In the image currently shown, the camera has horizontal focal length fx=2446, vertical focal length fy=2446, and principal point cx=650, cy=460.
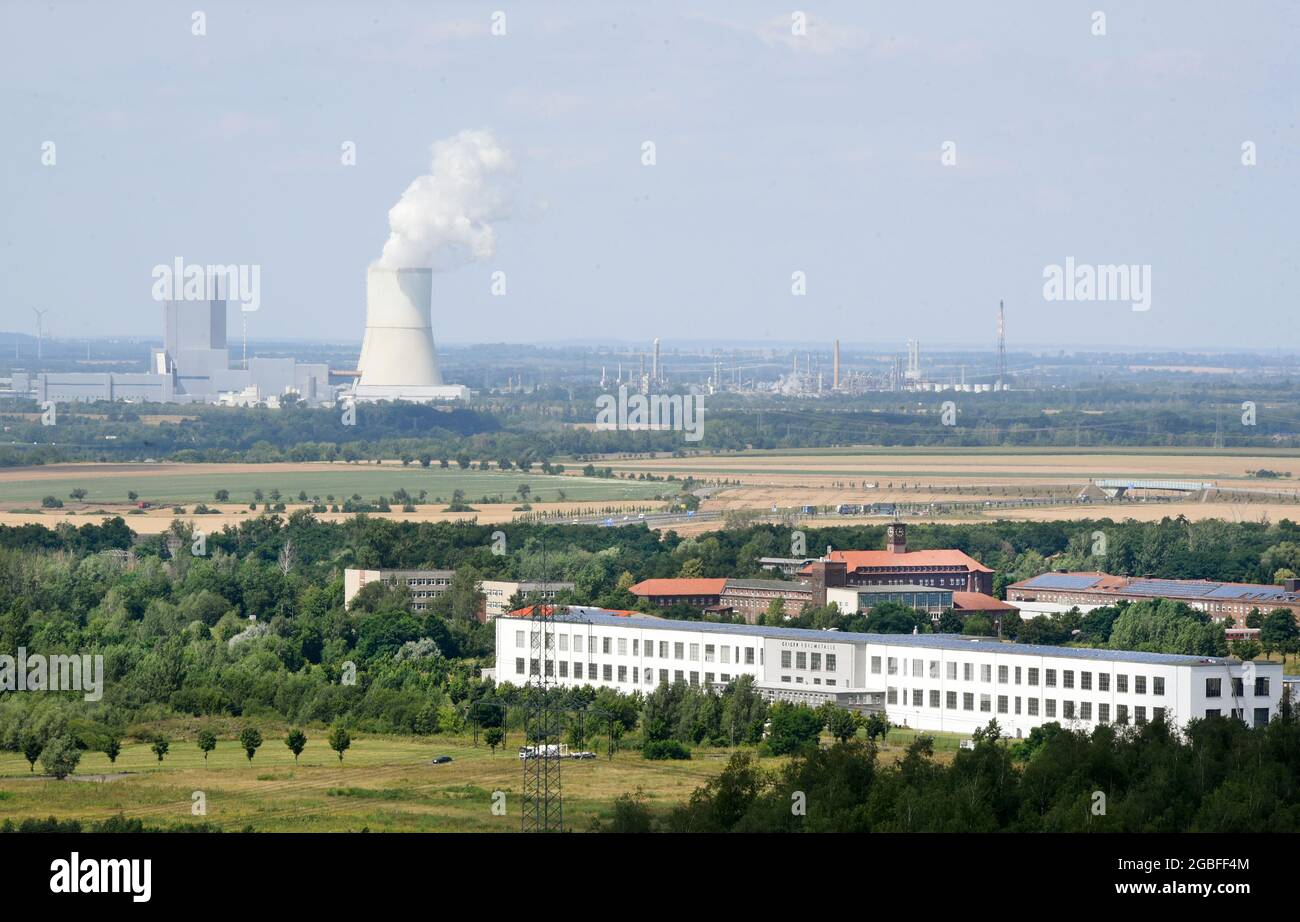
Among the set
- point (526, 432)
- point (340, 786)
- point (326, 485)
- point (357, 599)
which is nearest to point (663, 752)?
point (340, 786)

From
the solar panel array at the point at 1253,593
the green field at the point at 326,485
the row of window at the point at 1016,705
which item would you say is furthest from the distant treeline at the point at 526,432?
the row of window at the point at 1016,705

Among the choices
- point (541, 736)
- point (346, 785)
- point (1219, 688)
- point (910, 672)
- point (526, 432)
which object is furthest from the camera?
point (526, 432)

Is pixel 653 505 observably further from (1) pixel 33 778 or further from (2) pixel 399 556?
(1) pixel 33 778

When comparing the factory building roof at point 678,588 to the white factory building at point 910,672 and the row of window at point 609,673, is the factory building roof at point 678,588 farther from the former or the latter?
the row of window at point 609,673

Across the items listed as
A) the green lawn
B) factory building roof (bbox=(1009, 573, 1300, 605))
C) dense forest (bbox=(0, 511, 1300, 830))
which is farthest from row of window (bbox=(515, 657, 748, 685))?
factory building roof (bbox=(1009, 573, 1300, 605))

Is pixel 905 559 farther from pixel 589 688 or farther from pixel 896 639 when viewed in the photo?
pixel 589 688

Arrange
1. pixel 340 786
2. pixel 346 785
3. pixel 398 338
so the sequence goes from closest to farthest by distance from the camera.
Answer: pixel 340 786, pixel 346 785, pixel 398 338
